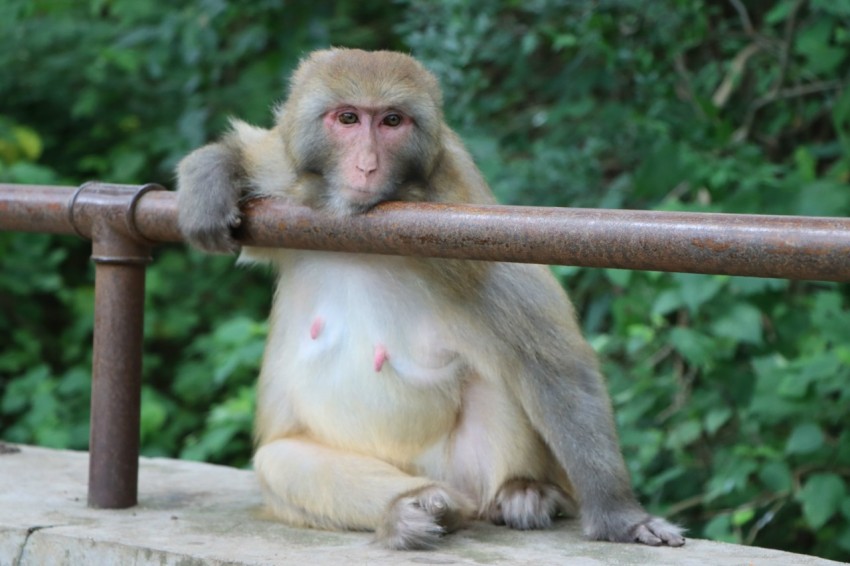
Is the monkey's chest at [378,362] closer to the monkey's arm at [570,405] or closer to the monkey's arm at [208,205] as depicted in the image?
the monkey's arm at [570,405]

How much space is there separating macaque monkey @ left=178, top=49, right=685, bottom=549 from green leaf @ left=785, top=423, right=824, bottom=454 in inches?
53.6

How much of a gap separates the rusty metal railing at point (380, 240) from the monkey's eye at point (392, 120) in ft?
1.09

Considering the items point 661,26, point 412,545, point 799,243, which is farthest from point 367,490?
point 661,26

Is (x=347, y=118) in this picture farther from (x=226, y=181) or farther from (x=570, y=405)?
(x=570, y=405)

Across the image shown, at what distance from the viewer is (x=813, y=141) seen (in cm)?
554

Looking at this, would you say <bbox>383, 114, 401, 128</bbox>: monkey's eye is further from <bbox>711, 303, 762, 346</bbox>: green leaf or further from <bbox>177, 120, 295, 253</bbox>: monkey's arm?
<bbox>711, 303, 762, 346</bbox>: green leaf

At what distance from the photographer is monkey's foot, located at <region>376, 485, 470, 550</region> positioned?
2576 mm

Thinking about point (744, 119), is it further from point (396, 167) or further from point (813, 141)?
point (396, 167)

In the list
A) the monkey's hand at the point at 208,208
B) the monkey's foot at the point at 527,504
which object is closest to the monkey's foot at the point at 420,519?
the monkey's foot at the point at 527,504

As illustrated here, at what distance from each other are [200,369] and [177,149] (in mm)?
1201

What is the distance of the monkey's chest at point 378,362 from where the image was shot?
9.43ft

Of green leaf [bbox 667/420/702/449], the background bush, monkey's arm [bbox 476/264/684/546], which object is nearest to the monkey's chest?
monkey's arm [bbox 476/264/684/546]

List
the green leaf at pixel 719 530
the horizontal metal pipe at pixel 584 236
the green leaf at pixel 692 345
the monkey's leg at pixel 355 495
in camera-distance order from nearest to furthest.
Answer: the horizontal metal pipe at pixel 584 236 → the monkey's leg at pixel 355 495 → the green leaf at pixel 719 530 → the green leaf at pixel 692 345

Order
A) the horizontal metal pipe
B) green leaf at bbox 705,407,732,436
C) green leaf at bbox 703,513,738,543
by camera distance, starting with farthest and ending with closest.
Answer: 1. green leaf at bbox 705,407,732,436
2. green leaf at bbox 703,513,738,543
3. the horizontal metal pipe
